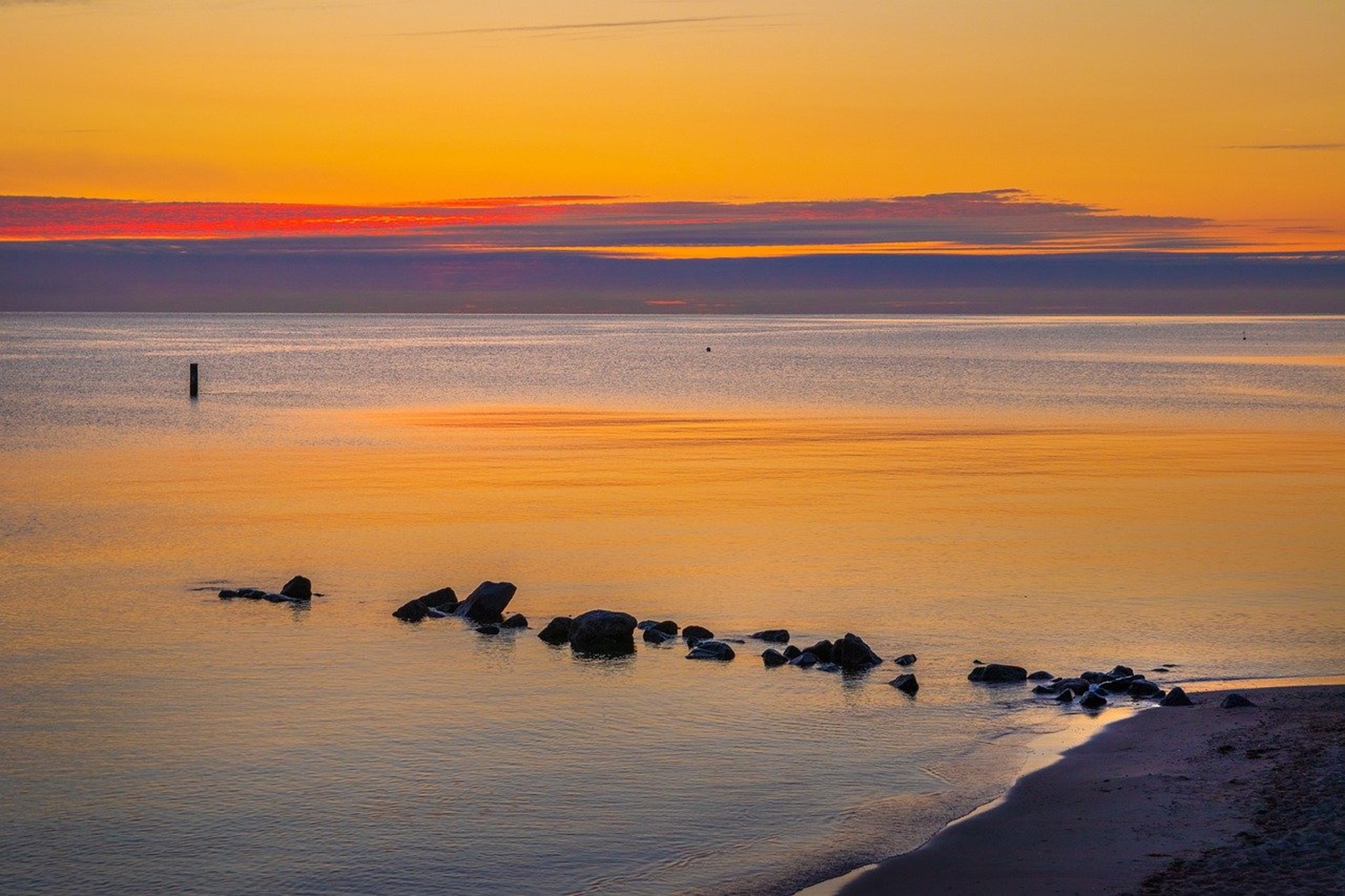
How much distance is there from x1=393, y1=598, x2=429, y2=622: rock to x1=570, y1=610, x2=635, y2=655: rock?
308cm

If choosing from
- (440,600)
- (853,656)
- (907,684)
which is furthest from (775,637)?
(440,600)

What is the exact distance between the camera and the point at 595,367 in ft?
412

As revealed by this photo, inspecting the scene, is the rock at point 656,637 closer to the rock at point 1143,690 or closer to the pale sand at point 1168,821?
the rock at point 1143,690

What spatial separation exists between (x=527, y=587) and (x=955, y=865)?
44.5 feet

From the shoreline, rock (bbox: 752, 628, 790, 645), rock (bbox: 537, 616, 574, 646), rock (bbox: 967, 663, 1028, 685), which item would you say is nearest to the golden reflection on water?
rock (bbox: 752, 628, 790, 645)

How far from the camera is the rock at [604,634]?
20.3m

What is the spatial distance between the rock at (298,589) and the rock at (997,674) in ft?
36.8

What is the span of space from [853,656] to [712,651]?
6.60 ft

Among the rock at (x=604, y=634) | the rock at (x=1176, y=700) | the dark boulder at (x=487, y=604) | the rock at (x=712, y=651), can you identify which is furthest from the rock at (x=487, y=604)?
the rock at (x=1176, y=700)

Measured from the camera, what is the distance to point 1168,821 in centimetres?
1268

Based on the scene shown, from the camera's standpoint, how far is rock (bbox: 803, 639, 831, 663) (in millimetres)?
19375

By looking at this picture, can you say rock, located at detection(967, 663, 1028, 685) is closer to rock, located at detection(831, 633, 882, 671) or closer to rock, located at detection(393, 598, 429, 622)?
rock, located at detection(831, 633, 882, 671)

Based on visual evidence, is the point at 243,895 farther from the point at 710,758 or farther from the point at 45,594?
the point at 45,594

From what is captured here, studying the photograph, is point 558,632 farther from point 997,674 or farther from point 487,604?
point 997,674
